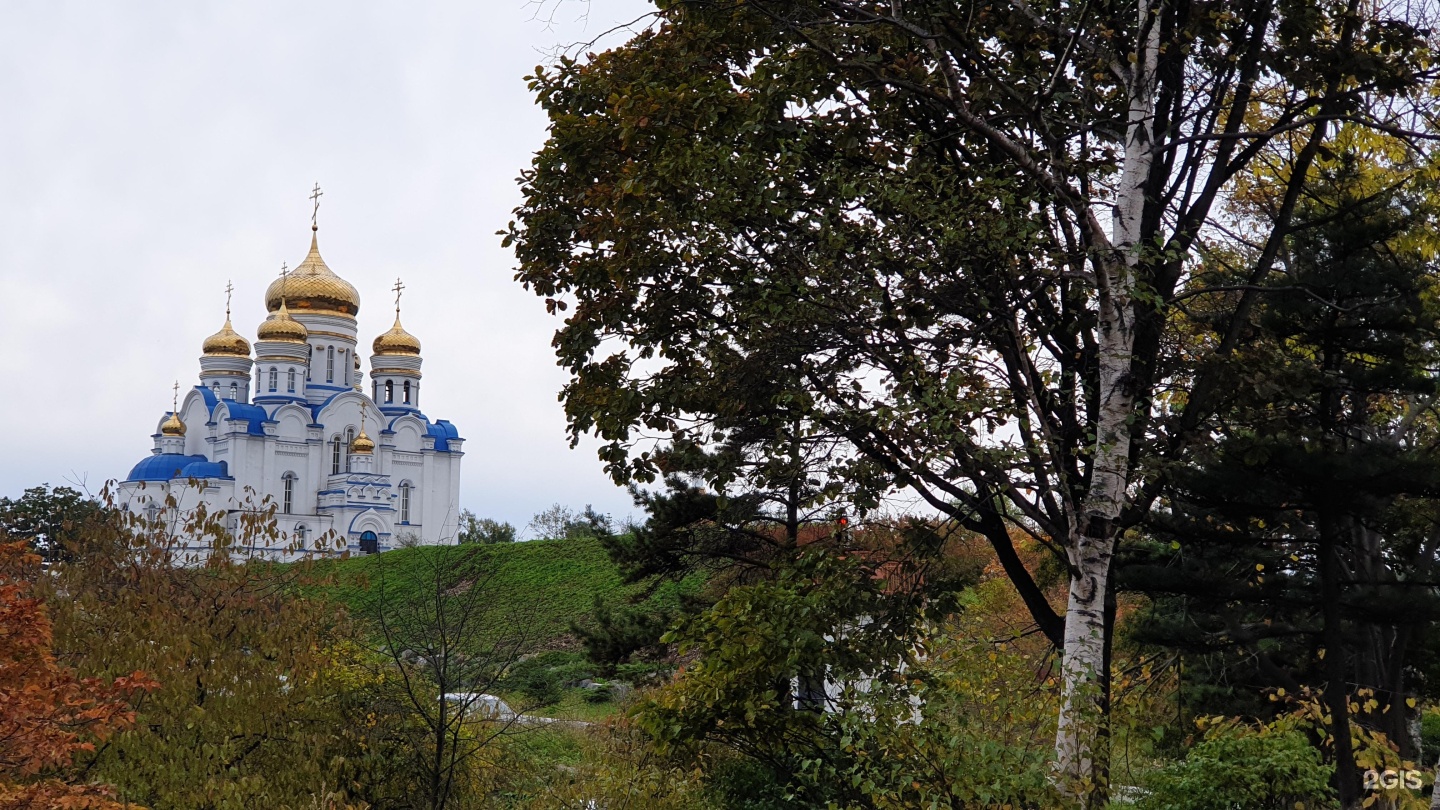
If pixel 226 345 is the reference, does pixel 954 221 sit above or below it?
below

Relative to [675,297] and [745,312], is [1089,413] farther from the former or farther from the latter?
[675,297]

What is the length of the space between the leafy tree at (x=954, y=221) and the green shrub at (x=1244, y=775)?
4.10 ft

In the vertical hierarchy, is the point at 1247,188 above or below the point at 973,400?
above

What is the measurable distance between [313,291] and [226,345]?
5.04 meters

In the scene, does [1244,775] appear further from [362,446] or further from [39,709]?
[362,446]

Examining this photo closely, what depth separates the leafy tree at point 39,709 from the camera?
281 inches

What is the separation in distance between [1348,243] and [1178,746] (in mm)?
6077

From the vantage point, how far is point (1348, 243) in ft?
32.3

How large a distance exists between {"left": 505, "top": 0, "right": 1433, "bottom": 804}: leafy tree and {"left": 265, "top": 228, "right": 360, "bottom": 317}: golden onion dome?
5452cm

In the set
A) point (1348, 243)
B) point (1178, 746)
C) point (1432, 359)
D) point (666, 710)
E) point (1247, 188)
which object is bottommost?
point (1178, 746)

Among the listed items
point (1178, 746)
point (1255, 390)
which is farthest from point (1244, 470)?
point (1178, 746)

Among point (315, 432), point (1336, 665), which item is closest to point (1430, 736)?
point (1336, 665)

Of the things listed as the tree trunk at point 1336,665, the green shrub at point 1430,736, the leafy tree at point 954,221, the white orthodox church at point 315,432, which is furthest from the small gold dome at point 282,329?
the tree trunk at point 1336,665

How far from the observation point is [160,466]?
57.1 metres
